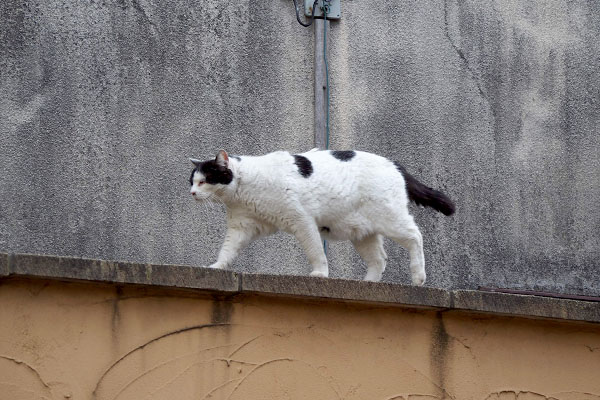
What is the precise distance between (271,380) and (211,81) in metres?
3.87

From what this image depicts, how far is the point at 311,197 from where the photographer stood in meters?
5.63

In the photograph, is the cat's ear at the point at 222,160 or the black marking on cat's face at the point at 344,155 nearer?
the cat's ear at the point at 222,160

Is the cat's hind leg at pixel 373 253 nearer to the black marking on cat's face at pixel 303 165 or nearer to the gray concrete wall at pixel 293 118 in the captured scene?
the black marking on cat's face at pixel 303 165

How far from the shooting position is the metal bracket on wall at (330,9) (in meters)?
8.12

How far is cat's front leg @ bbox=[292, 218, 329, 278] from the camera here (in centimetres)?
561

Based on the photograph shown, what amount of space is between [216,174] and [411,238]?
1230mm

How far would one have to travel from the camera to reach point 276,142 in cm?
792

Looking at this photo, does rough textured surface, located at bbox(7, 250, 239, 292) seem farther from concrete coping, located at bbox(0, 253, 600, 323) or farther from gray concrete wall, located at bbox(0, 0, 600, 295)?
gray concrete wall, located at bbox(0, 0, 600, 295)

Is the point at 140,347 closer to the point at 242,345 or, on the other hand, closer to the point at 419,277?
the point at 242,345

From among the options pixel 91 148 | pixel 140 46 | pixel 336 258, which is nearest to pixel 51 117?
pixel 91 148

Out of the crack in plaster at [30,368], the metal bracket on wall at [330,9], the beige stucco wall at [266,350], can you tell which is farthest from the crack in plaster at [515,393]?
the metal bracket on wall at [330,9]

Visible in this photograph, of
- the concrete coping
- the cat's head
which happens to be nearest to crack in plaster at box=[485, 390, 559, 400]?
the concrete coping

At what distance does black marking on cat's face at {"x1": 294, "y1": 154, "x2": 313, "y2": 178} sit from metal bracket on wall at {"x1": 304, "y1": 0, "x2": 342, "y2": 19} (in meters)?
2.70

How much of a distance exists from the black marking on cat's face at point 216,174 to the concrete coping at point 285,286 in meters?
1.21
